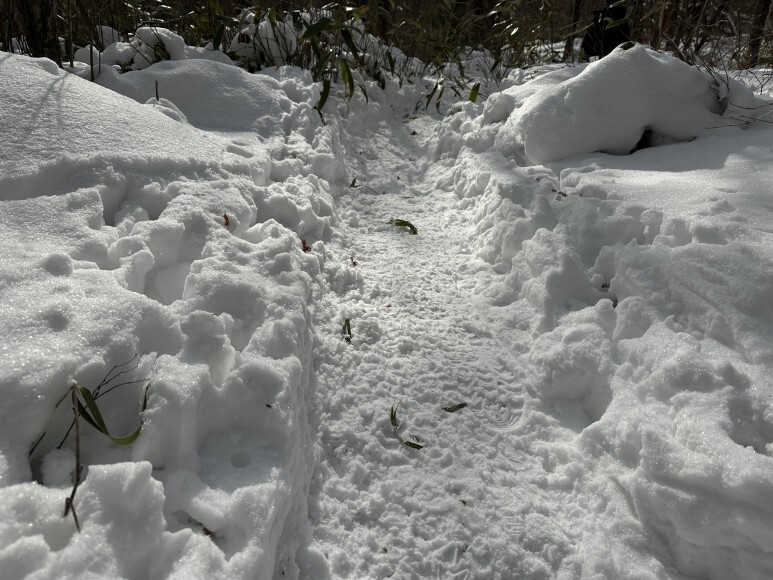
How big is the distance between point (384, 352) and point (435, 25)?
16.0 feet

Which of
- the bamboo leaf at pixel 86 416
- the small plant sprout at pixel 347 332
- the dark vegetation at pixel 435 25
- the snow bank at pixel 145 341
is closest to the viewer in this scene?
the snow bank at pixel 145 341

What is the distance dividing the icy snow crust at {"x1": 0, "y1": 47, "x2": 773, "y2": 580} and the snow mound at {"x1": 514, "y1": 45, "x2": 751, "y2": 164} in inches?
0.6

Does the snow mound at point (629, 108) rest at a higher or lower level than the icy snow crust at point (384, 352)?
higher

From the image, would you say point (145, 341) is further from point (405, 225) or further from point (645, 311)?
point (405, 225)

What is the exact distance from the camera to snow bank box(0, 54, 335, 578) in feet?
3.68

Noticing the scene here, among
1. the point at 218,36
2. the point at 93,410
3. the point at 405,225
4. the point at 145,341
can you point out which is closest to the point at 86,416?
the point at 93,410

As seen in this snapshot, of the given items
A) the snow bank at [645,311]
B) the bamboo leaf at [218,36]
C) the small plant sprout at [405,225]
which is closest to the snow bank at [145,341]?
the small plant sprout at [405,225]

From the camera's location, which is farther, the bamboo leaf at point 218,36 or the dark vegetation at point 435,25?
the bamboo leaf at point 218,36

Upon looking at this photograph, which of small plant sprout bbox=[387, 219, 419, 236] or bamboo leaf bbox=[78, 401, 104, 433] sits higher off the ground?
bamboo leaf bbox=[78, 401, 104, 433]

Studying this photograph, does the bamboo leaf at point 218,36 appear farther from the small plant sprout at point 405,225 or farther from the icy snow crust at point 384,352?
the small plant sprout at point 405,225

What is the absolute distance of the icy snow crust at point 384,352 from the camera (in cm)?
128

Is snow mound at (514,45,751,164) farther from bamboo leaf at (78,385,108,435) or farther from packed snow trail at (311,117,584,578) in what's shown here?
bamboo leaf at (78,385,108,435)

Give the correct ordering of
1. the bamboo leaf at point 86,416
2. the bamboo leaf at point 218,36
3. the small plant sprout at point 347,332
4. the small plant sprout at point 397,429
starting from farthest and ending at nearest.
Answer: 1. the bamboo leaf at point 218,36
2. the small plant sprout at point 347,332
3. the small plant sprout at point 397,429
4. the bamboo leaf at point 86,416

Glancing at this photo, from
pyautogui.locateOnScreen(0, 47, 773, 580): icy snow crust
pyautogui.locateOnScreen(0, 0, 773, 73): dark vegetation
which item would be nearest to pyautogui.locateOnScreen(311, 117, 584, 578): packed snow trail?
pyautogui.locateOnScreen(0, 47, 773, 580): icy snow crust
